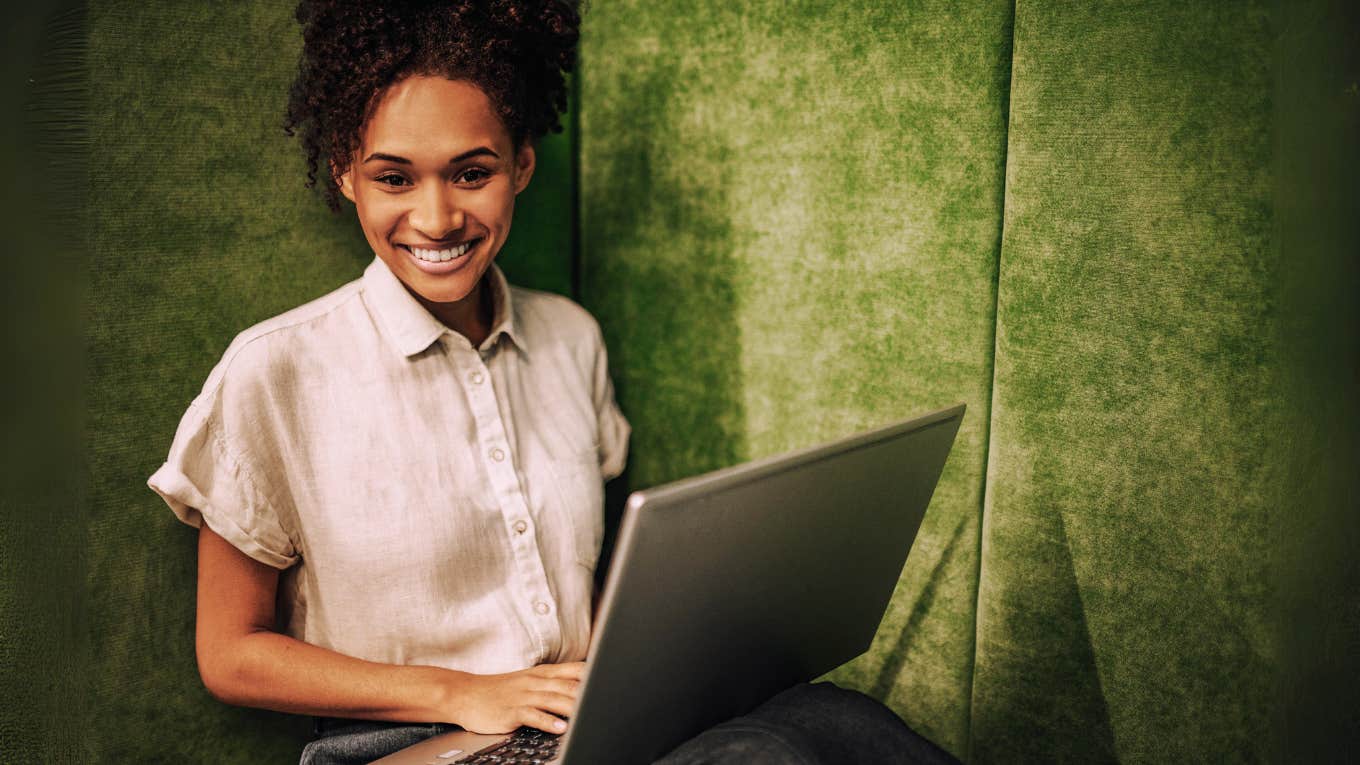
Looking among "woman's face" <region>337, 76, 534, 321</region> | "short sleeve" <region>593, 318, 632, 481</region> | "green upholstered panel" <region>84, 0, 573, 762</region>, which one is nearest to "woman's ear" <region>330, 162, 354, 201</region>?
"woman's face" <region>337, 76, 534, 321</region>

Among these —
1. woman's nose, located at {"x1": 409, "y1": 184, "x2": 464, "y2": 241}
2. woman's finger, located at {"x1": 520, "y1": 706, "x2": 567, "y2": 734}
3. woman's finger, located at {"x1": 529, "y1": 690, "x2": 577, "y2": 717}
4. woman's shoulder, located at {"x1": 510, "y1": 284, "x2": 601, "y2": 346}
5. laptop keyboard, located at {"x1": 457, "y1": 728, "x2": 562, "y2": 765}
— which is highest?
woman's nose, located at {"x1": 409, "y1": 184, "x2": 464, "y2": 241}

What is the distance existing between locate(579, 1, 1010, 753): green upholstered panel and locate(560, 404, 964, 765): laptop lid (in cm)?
33

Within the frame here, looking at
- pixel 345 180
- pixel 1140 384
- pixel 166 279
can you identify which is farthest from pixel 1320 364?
pixel 166 279

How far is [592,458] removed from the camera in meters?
1.29

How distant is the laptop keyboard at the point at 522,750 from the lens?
928 millimetres

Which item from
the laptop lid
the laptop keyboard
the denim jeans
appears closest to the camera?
the laptop lid

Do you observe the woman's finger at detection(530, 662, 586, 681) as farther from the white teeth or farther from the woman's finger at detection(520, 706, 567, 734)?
the white teeth

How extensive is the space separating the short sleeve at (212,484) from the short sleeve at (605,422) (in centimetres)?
51

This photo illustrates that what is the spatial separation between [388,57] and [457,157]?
0.44 ft

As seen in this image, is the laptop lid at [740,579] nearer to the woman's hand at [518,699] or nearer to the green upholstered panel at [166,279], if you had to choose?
the woman's hand at [518,699]

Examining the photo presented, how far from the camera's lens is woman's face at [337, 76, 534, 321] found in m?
1.04

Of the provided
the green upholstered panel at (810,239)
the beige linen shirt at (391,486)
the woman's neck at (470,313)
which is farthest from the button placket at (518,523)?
the green upholstered panel at (810,239)

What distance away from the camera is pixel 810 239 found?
1353mm

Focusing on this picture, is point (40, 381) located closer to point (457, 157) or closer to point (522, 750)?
point (457, 157)
